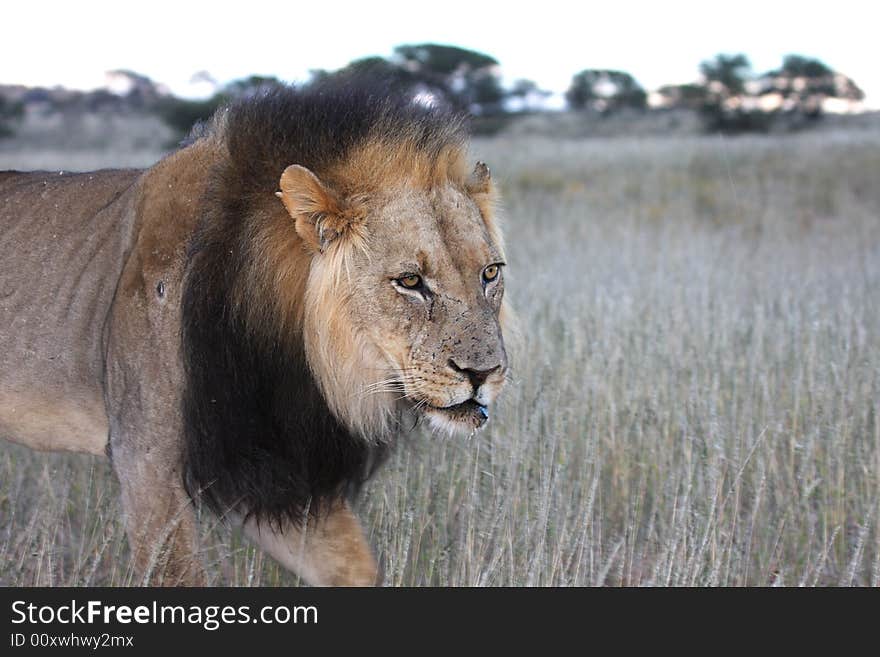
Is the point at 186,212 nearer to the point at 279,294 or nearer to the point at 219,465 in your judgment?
the point at 279,294

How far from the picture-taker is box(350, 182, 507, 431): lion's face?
306 centimetres

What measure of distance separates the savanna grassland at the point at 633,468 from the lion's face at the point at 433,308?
0.61 metres

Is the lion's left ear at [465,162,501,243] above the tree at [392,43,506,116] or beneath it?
beneath

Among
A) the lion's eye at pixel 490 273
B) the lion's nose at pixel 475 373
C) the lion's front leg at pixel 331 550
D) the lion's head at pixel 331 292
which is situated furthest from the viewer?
the lion's front leg at pixel 331 550

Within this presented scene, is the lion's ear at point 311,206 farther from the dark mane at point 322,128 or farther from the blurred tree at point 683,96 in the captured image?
the blurred tree at point 683,96

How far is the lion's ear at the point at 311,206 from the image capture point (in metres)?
3.21

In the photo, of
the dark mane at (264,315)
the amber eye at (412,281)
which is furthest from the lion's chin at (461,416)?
the dark mane at (264,315)

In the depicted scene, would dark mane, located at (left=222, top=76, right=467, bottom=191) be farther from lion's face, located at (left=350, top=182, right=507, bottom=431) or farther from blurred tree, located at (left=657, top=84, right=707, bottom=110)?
blurred tree, located at (left=657, top=84, right=707, bottom=110)

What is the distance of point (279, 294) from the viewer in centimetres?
343

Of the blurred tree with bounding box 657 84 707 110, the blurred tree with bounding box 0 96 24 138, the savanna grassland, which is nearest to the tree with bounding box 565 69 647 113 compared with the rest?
the blurred tree with bounding box 657 84 707 110

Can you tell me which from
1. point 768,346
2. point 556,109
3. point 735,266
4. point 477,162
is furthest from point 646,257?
point 556,109

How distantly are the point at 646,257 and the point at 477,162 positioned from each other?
7790mm

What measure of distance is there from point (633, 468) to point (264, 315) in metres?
2.48

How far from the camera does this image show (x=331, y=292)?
3270mm
